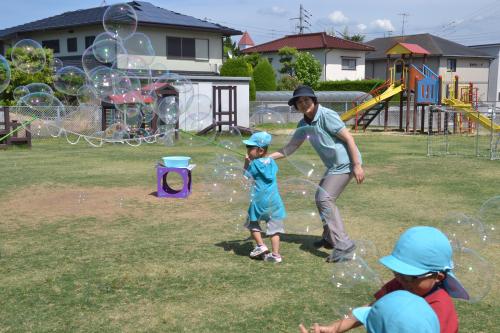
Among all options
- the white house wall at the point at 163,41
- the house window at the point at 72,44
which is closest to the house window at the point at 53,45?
the white house wall at the point at 163,41

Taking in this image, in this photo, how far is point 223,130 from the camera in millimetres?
23016

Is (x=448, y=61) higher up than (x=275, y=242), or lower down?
higher up

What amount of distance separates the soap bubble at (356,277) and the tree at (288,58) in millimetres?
38405

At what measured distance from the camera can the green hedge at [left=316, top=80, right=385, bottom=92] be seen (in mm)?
37938

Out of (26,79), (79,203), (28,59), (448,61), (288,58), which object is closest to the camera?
(79,203)

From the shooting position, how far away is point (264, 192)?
5.20 metres

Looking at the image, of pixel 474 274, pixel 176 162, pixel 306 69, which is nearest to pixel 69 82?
pixel 176 162

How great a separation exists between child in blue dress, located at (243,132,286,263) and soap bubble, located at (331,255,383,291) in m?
2.17

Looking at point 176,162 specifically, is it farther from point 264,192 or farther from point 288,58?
point 288,58

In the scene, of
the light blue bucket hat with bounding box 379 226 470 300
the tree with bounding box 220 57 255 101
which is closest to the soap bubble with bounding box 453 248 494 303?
the light blue bucket hat with bounding box 379 226 470 300

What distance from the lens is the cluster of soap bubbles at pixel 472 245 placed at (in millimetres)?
3059

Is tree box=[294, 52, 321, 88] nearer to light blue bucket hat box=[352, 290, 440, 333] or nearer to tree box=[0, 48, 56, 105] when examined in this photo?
tree box=[0, 48, 56, 105]

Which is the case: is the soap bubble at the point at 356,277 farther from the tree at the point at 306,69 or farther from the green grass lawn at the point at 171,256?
the tree at the point at 306,69

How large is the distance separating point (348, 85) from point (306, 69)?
3.26m
